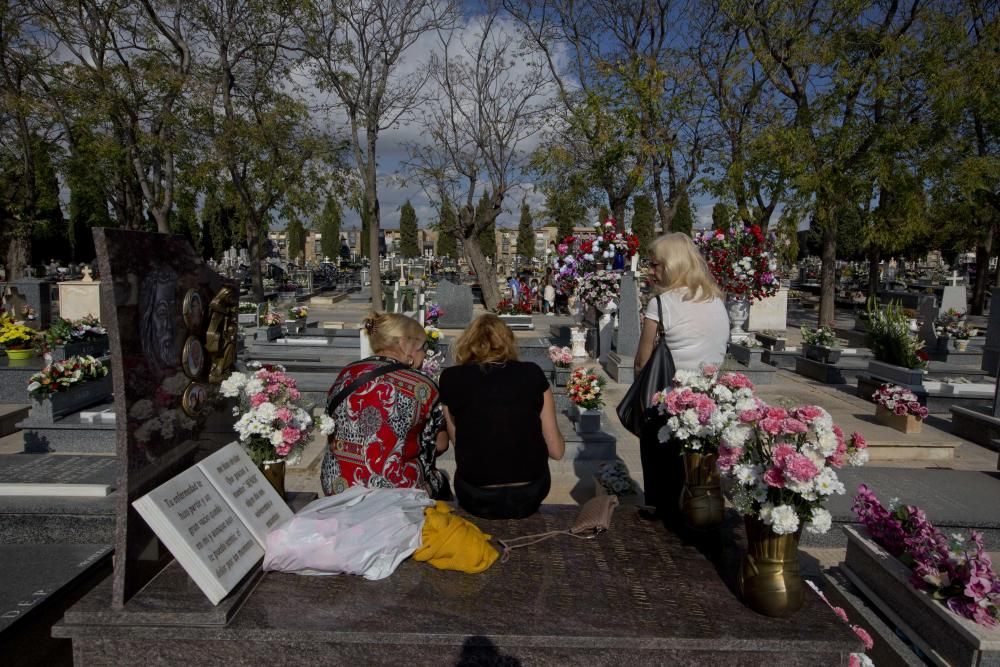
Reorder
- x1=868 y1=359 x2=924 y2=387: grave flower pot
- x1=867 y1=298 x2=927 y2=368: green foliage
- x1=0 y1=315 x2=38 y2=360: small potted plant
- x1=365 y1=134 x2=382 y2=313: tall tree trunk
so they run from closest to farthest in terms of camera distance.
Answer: x1=868 y1=359 x2=924 y2=387: grave flower pot < x1=867 y1=298 x2=927 y2=368: green foliage < x1=0 y1=315 x2=38 y2=360: small potted plant < x1=365 y1=134 x2=382 y2=313: tall tree trunk

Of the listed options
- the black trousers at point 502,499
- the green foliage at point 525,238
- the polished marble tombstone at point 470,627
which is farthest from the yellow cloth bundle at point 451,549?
the green foliage at point 525,238

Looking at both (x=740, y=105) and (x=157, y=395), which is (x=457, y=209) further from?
(x=157, y=395)

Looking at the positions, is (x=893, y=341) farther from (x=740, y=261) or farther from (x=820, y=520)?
(x=820, y=520)

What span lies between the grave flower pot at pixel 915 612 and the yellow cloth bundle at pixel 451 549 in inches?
78.1

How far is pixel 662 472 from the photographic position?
3.61 metres

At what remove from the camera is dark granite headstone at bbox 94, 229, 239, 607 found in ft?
8.27

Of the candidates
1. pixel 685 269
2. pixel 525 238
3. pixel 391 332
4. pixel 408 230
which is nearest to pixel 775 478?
pixel 685 269

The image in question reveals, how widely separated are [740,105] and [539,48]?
7214 mm

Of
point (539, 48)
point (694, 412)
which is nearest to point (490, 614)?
point (694, 412)

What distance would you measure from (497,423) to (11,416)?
25.2ft

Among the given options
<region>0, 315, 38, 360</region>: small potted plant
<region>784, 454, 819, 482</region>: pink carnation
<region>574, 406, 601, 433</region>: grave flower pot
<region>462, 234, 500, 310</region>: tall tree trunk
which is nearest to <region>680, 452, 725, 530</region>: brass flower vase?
<region>784, 454, 819, 482</region>: pink carnation

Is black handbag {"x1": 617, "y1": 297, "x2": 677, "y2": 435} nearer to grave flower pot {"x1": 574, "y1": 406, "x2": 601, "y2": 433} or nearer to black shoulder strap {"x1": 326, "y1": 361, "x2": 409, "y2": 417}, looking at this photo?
black shoulder strap {"x1": 326, "y1": 361, "x2": 409, "y2": 417}

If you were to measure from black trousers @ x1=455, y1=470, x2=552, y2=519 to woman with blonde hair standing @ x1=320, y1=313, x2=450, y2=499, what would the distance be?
28 centimetres

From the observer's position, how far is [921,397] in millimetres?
9094
